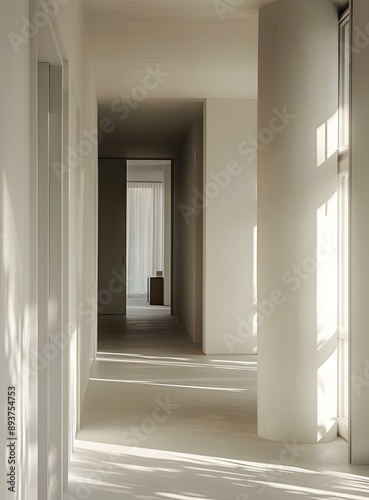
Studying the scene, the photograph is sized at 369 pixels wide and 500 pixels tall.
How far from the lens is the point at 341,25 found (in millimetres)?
5117

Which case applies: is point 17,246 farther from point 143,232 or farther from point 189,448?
point 143,232

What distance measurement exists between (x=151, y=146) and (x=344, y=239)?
8340mm

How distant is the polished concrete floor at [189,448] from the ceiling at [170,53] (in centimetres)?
296

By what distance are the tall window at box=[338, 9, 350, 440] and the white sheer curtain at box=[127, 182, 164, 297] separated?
1549 cm

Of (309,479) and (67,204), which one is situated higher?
(67,204)

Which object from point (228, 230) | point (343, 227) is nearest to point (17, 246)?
point (343, 227)

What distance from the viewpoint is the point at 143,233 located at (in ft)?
68.2

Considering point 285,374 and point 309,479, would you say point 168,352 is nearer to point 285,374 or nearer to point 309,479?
point 285,374

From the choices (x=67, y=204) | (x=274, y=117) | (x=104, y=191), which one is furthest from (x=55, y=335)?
(x=104, y=191)

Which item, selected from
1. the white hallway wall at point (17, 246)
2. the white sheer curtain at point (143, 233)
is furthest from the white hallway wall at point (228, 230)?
the white sheer curtain at point (143, 233)

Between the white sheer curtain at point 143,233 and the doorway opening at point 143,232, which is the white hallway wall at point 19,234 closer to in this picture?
the doorway opening at point 143,232

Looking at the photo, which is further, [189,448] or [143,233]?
[143,233]

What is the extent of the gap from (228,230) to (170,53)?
2673 millimetres

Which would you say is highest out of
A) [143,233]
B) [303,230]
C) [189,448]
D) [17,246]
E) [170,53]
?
[170,53]
